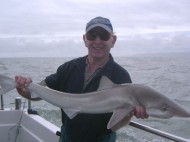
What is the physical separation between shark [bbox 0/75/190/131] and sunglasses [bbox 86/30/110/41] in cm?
54

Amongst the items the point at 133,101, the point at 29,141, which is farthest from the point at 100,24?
the point at 29,141

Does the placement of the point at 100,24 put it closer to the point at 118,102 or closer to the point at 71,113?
the point at 118,102

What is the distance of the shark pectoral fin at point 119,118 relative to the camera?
3.27m

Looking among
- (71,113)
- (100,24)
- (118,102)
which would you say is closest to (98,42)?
(100,24)

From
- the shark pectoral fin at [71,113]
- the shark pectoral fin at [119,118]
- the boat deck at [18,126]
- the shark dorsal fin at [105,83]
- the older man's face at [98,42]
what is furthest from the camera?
the boat deck at [18,126]

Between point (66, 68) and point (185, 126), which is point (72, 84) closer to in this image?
point (66, 68)

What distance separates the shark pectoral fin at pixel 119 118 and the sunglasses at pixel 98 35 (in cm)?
82

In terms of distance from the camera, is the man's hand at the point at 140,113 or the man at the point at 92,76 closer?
the man's hand at the point at 140,113

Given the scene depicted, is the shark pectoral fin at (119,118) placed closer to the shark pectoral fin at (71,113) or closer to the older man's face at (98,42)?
the shark pectoral fin at (71,113)

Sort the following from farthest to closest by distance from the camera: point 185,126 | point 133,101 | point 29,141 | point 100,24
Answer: point 185,126 < point 29,141 < point 100,24 < point 133,101

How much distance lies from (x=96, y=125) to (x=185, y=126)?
1049 centimetres

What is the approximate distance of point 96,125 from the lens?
3.55 m

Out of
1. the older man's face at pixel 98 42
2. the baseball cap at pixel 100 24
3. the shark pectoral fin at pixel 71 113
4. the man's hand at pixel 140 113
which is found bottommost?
the shark pectoral fin at pixel 71 113

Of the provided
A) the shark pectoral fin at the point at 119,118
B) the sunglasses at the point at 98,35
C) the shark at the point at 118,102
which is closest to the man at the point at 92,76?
the sunglasses at the point at 98,35
